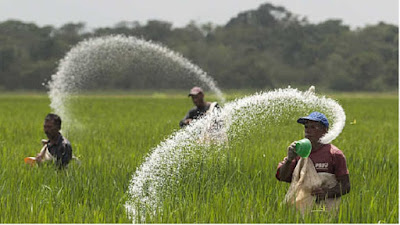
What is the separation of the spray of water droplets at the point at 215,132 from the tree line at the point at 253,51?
36443 mm

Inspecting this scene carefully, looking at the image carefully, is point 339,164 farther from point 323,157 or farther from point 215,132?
point 215,132

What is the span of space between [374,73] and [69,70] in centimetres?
5315

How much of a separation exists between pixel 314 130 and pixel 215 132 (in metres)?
1.35

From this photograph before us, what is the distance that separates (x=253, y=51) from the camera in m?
57.4

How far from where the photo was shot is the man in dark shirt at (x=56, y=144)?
5211 millimetres

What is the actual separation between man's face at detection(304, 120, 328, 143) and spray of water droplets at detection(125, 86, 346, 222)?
0.03 metres

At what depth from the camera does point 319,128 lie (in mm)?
3602

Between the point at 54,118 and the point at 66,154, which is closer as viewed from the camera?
the point at 54,118

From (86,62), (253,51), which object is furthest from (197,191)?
(253,51)

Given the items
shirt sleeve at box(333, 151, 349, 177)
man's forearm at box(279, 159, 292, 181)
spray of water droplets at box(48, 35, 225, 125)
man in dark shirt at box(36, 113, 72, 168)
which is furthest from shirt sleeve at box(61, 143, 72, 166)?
spray of water droplets at box(48, 35, 225, 125)

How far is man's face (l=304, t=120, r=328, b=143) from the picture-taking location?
3600 millimetres

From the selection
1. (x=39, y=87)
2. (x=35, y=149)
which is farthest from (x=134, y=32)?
(x=35, y=149)

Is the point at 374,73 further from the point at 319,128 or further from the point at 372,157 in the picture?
the point at 319,128

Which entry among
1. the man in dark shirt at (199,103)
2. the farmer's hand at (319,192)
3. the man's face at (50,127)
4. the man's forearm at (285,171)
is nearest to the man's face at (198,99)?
the man in dark shirt at (199,103)
